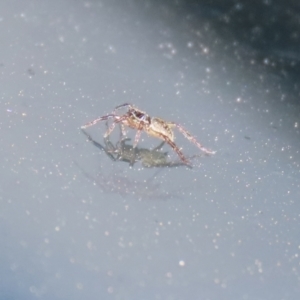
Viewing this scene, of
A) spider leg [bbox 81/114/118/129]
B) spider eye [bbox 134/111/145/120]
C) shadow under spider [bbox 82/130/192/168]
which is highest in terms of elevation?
spider eye [bbox 134/111/145/120]

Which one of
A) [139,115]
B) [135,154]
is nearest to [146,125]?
[139,115]

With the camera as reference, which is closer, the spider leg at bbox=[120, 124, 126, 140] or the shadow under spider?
the shadow under spider

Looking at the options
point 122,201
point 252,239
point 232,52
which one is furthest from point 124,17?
point 252,239

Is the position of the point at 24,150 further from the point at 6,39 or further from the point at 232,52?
the point at 232,52

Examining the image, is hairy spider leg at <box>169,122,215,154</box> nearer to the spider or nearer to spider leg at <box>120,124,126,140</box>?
the spider

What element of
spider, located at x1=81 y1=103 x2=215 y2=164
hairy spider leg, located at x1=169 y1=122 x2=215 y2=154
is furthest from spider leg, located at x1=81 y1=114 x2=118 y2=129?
hairy spider leg, located at x1=169 y1=122 x2=215 y2=154

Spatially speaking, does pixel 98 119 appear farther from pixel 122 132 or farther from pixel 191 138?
pixel 191 138

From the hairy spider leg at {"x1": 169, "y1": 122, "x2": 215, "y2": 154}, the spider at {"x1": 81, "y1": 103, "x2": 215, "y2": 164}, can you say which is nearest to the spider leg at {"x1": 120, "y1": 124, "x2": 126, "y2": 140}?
the spider at {"x1": 81, "y1": 103, "x2": 215, "y2": 164}

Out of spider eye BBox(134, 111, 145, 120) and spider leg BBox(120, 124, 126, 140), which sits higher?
spider eye BBox(134, 111, 145, 120)

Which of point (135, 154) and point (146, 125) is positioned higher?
point (146, 125)

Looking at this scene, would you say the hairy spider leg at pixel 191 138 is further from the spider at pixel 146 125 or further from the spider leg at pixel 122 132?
the spider leg at pixel 122 132
